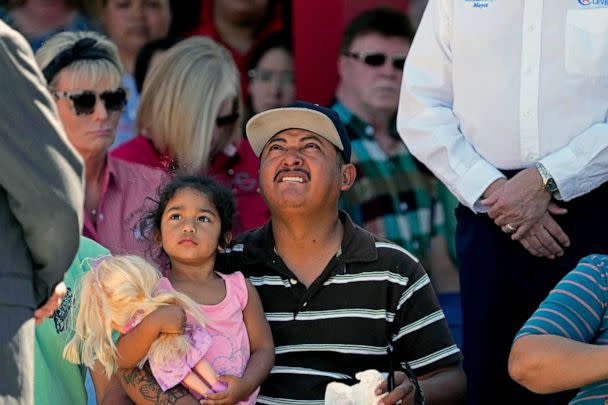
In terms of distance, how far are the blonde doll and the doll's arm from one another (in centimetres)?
3

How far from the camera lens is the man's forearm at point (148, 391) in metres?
3.81

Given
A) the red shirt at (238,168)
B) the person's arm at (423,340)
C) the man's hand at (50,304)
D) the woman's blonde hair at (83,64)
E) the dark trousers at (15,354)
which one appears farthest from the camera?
the red shirt at (238,168)

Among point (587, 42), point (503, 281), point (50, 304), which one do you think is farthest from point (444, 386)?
point (50, 304)

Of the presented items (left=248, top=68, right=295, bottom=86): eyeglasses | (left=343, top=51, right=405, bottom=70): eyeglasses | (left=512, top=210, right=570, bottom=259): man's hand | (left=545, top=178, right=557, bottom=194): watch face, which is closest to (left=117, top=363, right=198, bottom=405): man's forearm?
(left=512, top=210, right=570, bottom=259): man's hand

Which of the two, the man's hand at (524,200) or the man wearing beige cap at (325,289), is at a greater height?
the man's hand at (524,200)

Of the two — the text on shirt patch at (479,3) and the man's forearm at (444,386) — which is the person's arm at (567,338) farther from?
the text on shirt patch at (479,3)

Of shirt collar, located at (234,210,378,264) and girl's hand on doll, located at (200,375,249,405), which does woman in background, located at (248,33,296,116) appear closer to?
shirt collar, located at (234,210,378,264)

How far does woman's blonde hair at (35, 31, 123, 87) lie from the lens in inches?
209

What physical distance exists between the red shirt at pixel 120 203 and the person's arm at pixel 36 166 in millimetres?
1718

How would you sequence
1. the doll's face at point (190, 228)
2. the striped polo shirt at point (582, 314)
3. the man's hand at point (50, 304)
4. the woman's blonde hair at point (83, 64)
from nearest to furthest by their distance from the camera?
1. the man's hand at point (50, 304)
2. the striped polo shirt at point (582, 314)
3. the doll's face at point (190, 228)
4. the woman's blonde hair at point (83, 64)

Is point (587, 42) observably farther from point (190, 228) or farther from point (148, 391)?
point (148, 391)

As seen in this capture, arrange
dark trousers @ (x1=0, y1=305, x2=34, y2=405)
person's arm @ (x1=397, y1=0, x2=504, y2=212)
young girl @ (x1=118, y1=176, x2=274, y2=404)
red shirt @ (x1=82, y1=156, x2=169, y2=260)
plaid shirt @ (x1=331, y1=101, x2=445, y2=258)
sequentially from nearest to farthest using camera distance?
dark trousers @ (x1=0, y1=305, x2=34, y2=405) < young girl @ (x1=118, y1=176, x2=274, y2=404) < person's arm @ (x1=397, y1=0, x2=504, y2=212) < red shirt @ (x1=82, y1=156, x2=169, y2=260) < plaid shirt @ (x1=331, y1=101, x2=445, y2=258)

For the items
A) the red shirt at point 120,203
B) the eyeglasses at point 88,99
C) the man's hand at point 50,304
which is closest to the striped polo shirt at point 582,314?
the man's hand at point 50,304

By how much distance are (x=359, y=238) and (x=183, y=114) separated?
159 centimetres
